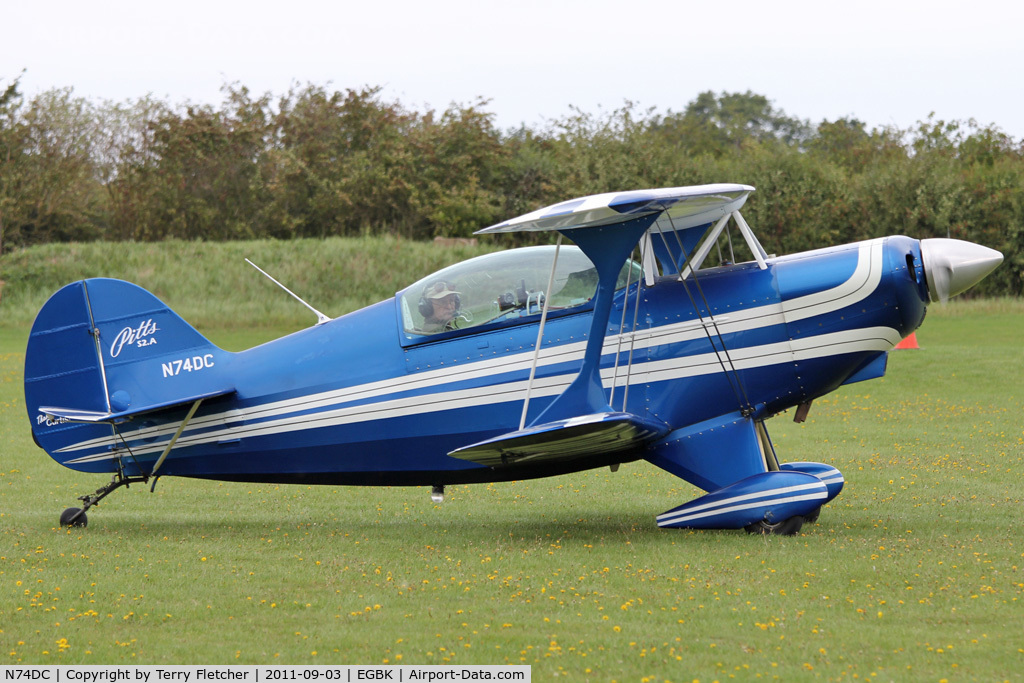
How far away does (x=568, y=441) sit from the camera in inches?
330

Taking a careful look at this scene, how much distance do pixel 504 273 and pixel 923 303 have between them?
363cm

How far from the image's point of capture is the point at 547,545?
8797mm

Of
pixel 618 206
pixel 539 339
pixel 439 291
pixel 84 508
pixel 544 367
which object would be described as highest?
pixel 618 206

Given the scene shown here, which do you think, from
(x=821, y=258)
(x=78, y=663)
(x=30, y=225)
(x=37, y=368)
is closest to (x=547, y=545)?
(x=821, y=258)

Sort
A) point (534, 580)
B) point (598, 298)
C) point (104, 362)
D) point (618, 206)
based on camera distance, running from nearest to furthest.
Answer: point (534, 580) → point (618, 206) → point (598, 298) → point (104, 362)

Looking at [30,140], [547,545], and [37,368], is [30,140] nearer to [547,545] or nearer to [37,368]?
[37,368]

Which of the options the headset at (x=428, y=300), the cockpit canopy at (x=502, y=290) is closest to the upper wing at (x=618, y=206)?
the cockpit canopy at (x=502, y=290)

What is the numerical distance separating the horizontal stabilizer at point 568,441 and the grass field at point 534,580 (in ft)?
2.54

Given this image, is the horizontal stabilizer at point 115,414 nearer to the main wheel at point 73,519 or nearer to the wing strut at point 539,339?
the main wheel at point 73,519

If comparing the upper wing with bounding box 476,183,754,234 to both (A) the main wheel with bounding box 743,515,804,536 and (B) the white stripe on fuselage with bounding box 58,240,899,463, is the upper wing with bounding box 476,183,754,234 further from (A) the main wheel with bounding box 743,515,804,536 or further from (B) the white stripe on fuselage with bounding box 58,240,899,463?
(A) the main wheel with bounding box 743,515,804,536

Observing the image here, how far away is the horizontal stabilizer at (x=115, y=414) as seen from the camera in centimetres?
938

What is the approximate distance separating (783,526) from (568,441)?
1.96m
